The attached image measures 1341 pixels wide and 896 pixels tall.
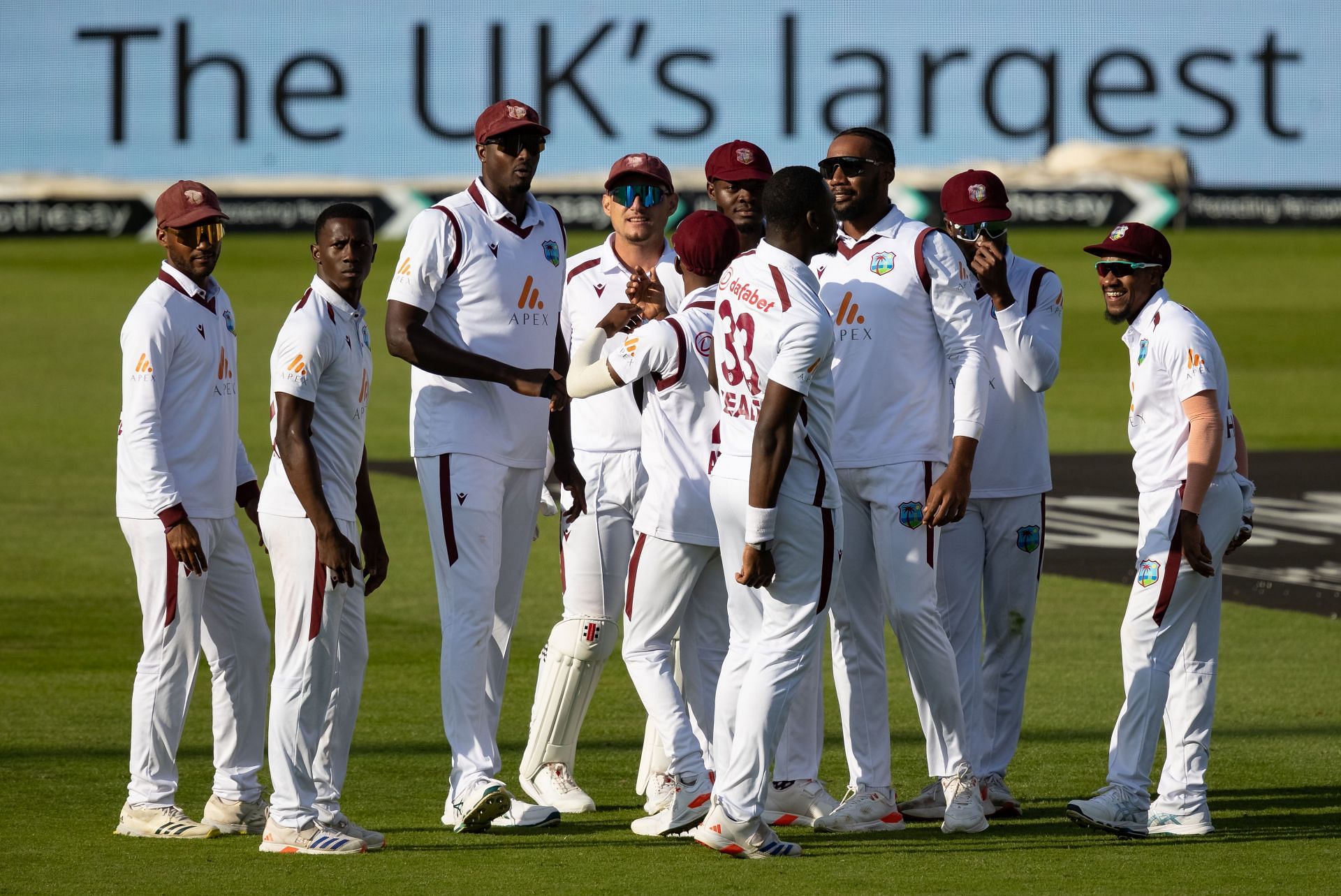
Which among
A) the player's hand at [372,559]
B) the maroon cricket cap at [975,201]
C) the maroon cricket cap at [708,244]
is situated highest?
the maroon cricket cap at [975,201]

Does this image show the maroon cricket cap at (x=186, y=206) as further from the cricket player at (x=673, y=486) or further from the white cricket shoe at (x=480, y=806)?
the white cricket shoe at (x=480, y=806)

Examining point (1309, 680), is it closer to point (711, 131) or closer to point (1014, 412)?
point (1014, 412)

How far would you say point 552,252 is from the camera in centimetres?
712

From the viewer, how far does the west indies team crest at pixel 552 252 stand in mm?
7102

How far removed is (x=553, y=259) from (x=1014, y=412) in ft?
6.54

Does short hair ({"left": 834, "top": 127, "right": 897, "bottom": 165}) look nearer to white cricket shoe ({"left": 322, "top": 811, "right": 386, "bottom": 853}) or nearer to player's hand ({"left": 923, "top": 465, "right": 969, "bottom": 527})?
player's hand ({"left": 923, "top": 465, "right": 969, "bottom": 527})

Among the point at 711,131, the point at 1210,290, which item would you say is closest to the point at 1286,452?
the point at 1210,290

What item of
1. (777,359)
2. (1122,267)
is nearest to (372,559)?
(777,359)

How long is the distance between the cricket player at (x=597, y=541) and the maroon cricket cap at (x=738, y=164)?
0.66 feet

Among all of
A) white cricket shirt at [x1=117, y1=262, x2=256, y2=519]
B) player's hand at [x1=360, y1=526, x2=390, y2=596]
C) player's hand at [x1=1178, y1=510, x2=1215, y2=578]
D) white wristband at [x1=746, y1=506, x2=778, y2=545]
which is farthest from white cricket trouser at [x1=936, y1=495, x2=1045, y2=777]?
white cricket shirt at [x1=117, y1=262, x2=256, y2=519]

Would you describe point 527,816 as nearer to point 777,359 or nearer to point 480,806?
point 480,806

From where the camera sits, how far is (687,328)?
260 inches

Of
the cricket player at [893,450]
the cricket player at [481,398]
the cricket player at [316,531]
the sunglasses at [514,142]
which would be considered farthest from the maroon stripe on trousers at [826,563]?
the sunglasses at [514,142]

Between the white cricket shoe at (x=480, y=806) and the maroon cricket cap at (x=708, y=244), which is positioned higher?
the maroon cricket cap at (x=708, y=244)
